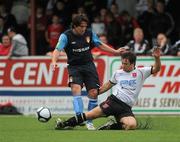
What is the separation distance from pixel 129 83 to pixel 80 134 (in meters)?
1.61

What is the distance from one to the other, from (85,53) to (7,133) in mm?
2371

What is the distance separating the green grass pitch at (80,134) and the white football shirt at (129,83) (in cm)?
70

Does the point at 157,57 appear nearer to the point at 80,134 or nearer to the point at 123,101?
the point at 123,101

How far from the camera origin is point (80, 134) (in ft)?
41.4

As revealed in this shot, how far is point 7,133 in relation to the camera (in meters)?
13.0

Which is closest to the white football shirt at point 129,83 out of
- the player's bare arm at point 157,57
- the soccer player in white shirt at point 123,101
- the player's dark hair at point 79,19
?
the soccer player in white shirt at point 123,101

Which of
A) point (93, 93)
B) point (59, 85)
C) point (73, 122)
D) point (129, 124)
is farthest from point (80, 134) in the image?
point (59, 85)

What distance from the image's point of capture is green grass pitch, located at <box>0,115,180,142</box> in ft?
38.5

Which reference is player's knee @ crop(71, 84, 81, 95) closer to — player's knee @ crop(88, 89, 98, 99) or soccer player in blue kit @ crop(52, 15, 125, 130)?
soccer player in blue kit @ crop(52, 15, 125, 130)

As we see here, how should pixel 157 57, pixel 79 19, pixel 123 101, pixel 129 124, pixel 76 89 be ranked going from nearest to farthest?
pixel 157 57 → pixel 129 124 → pixel 123 101 → pixel 79 19 → pixel 76 89

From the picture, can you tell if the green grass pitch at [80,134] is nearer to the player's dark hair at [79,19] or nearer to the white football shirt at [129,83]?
the white football shirt at [129,83]

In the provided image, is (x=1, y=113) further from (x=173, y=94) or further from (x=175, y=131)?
(x=175, y=131)

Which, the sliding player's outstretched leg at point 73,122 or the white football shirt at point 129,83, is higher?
the white football shirt at point 129,83

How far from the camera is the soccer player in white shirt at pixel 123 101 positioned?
44.0 feet
